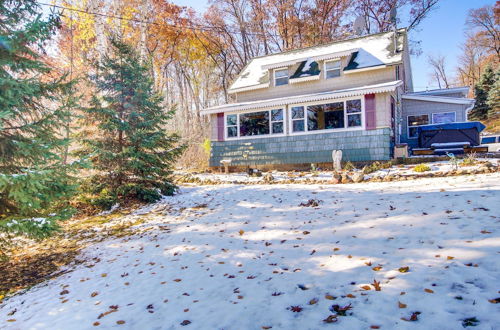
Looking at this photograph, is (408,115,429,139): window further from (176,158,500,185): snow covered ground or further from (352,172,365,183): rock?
(352,172,365,183): rock

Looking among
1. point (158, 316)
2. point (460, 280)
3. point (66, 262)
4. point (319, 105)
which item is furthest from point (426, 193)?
point (319, 105)

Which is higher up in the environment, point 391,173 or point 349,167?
point 349,167

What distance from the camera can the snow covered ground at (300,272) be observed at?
2506 millimetres

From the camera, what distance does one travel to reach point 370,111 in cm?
1225

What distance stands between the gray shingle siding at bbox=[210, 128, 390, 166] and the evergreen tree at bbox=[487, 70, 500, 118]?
24.9 metres

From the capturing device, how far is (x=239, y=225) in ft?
18.7

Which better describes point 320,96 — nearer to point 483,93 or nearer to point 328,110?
point 328,110

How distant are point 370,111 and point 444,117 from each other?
21.9ft

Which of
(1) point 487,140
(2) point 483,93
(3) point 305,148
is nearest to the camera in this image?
(3) point 305,148

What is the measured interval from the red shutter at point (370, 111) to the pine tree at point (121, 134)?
8.16m

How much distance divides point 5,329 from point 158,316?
1841 mm

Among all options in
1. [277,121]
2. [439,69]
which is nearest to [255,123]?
[277,121]

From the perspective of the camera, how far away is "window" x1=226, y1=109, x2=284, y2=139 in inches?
562

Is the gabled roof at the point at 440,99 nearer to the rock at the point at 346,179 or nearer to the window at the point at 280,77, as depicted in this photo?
the window at the point at 280,77
